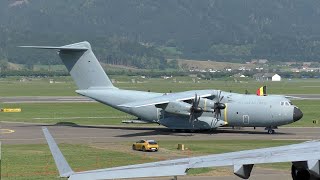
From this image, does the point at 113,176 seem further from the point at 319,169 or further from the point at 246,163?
the point at 319,169

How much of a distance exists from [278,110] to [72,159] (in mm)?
27140

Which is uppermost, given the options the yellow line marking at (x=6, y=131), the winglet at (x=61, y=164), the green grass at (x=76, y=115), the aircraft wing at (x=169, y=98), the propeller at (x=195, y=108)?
the winglet at (x=61, y=164)

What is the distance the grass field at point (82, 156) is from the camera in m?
46.4

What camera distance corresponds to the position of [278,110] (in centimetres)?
7381

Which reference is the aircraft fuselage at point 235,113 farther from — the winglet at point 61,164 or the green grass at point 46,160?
the winglet at point 61,164

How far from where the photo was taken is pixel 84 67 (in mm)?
80312

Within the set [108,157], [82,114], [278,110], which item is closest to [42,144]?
[108,157]

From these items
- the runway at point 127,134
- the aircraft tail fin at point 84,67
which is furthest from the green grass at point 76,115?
the aircraft tail fin at point 84,67

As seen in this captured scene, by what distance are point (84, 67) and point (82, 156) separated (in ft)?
86.7

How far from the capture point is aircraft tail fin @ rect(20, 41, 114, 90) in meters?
80.0

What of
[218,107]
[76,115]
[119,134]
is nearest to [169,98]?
[218,107]

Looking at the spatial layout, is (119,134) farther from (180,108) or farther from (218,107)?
(218,107)

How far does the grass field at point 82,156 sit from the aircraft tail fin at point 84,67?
15.4m

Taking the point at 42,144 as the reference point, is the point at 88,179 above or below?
above
